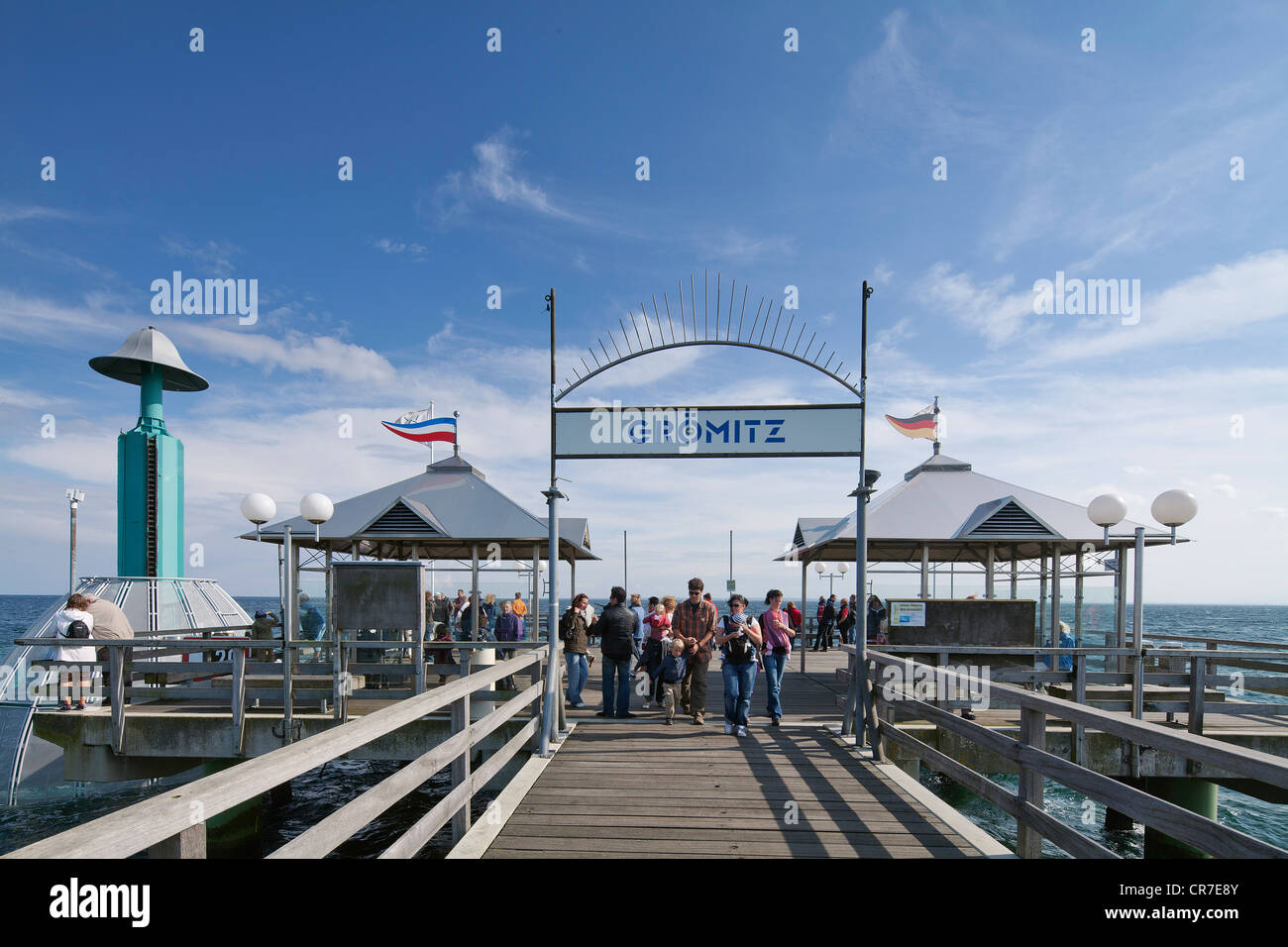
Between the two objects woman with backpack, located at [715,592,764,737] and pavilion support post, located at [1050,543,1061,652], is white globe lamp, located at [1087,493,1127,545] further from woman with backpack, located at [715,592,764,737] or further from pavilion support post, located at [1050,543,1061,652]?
woman with backpack, located at [715,592,764,737]

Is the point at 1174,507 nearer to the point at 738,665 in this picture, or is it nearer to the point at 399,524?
the point at 738,665

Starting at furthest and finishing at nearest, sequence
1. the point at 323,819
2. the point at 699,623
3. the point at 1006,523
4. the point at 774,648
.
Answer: the point at 1006,523 → the point at 774,648 → the point at 699,623 → the point at 323,819

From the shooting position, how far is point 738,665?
804 centimetres

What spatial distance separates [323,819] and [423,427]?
15732mm

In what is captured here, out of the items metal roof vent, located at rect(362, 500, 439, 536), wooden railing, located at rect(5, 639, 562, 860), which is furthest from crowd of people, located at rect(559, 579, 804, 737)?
metal roof vent, located at rect(362, 500, 439, 536)

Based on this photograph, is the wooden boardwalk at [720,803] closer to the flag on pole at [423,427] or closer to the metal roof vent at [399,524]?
the metal roof vent at [399,524]

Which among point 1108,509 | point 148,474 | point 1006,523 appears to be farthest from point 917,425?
point 148,474

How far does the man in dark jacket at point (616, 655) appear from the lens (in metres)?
8.89
